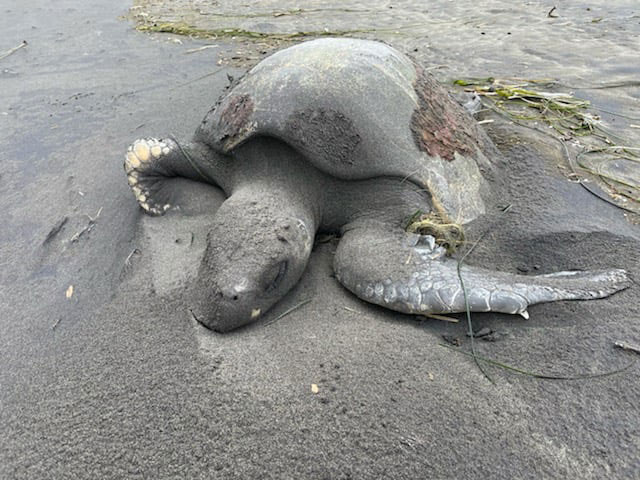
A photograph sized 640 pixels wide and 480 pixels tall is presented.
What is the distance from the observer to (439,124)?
219 cm

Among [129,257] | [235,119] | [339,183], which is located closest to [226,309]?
[129,257]

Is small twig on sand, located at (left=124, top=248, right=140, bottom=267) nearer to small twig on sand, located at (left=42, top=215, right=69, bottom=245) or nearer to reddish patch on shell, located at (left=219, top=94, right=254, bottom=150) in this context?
small twig on sand, located at (left=42, top=215, right=69, bottom=245)

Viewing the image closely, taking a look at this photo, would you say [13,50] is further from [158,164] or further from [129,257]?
[129,257]

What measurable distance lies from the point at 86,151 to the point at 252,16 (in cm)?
388

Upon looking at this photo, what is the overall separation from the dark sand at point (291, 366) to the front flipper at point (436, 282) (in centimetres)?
6

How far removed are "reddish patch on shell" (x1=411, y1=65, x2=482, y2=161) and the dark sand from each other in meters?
0.32

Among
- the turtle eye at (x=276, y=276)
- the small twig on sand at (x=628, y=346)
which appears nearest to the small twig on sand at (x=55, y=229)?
the turtle eye at (x=276, y=276)

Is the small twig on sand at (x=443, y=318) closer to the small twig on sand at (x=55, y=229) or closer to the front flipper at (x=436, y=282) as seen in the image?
the front flipper at (x=436, y=282)

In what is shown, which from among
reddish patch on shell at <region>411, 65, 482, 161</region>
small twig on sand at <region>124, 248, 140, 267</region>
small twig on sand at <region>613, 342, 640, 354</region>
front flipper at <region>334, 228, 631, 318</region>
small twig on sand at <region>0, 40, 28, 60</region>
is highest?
reddish patch on shell at <region>411, 65, 482, 161</region>

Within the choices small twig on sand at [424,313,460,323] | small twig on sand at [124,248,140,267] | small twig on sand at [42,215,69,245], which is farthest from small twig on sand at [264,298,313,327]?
small twig on sand at [42,215,69,245]

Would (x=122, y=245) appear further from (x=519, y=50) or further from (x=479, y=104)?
(x=519, y=50)

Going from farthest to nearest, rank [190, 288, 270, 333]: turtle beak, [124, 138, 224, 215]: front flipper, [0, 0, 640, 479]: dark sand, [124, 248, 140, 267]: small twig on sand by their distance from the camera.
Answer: [124, 138, 224, 215]: front flipper, [124, 248, 140, 267]: small twig on sand, [190, 288, 270, 333]: turtle beak, [0, 0, 640, 479]: dark sand

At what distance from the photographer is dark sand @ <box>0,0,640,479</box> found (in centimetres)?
112

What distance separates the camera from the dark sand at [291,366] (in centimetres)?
112
